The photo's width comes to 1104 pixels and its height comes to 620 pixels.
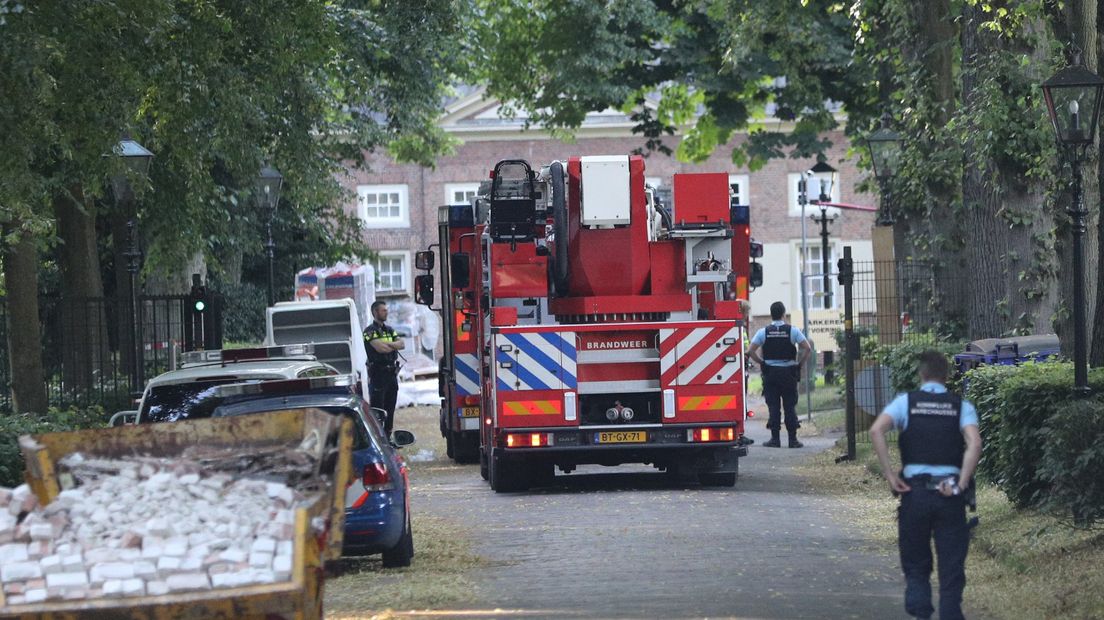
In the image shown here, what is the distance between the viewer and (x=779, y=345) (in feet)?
82.4

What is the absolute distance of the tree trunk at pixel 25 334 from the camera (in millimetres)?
20391

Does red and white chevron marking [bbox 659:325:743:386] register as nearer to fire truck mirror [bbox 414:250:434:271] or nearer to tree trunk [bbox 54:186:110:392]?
fire truck mirror [bbox 414:250:434:271]

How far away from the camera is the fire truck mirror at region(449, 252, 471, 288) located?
66.4ft

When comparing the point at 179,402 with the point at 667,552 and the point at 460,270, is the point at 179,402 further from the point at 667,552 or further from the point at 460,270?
the point at 460,270

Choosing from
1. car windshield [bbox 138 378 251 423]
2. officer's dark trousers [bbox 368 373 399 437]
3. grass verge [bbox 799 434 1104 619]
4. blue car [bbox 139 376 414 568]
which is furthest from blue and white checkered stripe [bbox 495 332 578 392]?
officer's dark trousers [bbox 368 373 399 437]

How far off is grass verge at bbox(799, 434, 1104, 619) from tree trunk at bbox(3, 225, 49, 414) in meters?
9.43

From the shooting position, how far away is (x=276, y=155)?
22828 mm

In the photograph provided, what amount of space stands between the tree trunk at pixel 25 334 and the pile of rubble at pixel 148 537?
41.8ft

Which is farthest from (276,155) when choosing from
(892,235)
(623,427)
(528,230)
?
(892,235)

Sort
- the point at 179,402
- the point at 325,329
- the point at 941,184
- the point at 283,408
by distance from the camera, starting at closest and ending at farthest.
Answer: the point at 283,408 < the point at 179,402 < the point at 941,184 < the point at 325,329

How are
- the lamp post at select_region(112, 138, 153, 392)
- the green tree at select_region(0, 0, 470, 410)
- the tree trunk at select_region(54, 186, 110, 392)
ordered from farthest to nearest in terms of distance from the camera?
the tree trunk at select_region(54, 186, 110, 392)
the lamp post at select_region(112, 138, 153, 392)
the green tree at select_region(0, 0, 470, 410)

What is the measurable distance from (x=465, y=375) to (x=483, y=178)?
42.4 m

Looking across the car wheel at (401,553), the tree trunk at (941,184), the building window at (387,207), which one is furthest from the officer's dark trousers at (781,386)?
the building window at (387,207)

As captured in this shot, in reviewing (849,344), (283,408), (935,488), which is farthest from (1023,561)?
(849,344)
